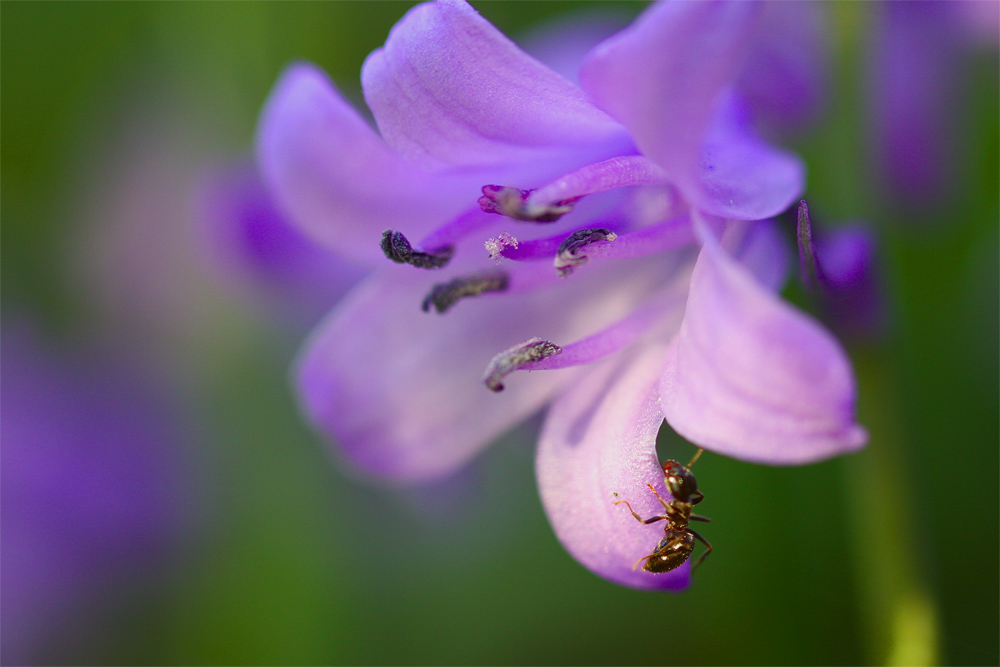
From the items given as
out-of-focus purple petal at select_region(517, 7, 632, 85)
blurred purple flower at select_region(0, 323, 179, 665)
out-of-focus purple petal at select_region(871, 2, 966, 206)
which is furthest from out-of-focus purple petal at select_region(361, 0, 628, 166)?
blurred purple flower at select_region(0, 323, 179, 665)

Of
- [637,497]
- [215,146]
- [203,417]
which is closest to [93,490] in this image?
[203,417]

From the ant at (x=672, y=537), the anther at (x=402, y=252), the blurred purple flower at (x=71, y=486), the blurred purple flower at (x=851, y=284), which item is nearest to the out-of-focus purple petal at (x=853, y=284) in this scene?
the blurred purple flower at (x=851, y=284)

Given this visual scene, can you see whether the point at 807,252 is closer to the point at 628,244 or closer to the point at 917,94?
the point at 628,244

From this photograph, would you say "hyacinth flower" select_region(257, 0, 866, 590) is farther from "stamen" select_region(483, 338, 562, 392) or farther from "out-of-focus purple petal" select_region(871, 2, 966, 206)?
"out-of-focus purple petal" select_region(871, 2, 966, 206)

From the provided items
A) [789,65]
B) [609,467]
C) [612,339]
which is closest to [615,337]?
[612,339]

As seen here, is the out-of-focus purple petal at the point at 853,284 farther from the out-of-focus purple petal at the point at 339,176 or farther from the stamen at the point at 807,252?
the out-of-focus purple petal at the point at 339,176

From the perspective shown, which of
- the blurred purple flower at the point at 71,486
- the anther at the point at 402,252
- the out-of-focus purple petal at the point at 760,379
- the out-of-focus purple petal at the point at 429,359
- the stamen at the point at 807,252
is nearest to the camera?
the out-of-focus purple petal at the point at 760,379

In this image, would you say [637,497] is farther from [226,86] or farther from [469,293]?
[226,86]

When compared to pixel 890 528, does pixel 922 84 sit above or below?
above
